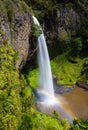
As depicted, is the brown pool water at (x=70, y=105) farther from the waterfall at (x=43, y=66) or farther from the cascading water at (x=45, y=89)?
the waterfall at (x=43, y=66)

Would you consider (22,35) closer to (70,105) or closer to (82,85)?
(70,105)

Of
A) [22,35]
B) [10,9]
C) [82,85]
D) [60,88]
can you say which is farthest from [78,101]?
[10,9]

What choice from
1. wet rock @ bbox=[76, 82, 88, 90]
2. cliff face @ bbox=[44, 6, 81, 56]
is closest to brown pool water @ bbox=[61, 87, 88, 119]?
wet rock @ bbox=[76, 82, 88, 90]

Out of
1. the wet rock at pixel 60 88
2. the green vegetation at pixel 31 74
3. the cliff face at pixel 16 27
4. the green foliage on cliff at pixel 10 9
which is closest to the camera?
the green vegetation at pixel 31 74

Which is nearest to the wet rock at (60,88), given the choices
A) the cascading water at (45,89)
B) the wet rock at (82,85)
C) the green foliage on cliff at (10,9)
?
the cascading water at (45,89)

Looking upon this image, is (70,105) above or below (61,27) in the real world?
below

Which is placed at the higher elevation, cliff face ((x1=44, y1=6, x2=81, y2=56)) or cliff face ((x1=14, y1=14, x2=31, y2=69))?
cliff face ((x1=14, y1=14, x2=31, y2=69))

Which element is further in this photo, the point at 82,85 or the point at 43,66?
the point at 43,66

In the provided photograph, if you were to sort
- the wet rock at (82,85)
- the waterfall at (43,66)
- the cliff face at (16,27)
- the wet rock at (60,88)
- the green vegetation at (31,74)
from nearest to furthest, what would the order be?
the green vegetation at (31,74)
the cliff face at (16,27)
the wet rock at (60,88)
the waterfall at (43,66)
the wet rock at (82,85)

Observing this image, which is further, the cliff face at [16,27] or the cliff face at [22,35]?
the cliff face at [22,35]

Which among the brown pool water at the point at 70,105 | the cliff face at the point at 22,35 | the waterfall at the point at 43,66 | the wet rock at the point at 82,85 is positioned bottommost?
the wet rock at the point at 82,85

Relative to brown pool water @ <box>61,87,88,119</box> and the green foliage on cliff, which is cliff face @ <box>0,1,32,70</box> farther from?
brown pool water @ <box>61,87,88,119</box>

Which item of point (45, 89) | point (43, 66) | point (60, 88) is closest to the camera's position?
point (45, 89)

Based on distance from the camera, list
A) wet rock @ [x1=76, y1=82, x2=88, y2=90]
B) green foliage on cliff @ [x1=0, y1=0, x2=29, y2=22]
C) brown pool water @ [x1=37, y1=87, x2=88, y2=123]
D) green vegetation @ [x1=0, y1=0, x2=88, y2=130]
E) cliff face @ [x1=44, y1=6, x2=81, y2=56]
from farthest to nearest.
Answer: cliff face @ [x1=44, y1=6, x2=81, y2=56]
wet rock @ [x1=76, y1=82, x2=88, y2=90]
brown pool water @ [x1=37, y1=87, x2=88, y2=123]
green foliage on cliff @ [x1=0, y1=0, x2=29, y2=22]
green vegetation @ [x1=0, y1=0, x2=88, y2=130]
